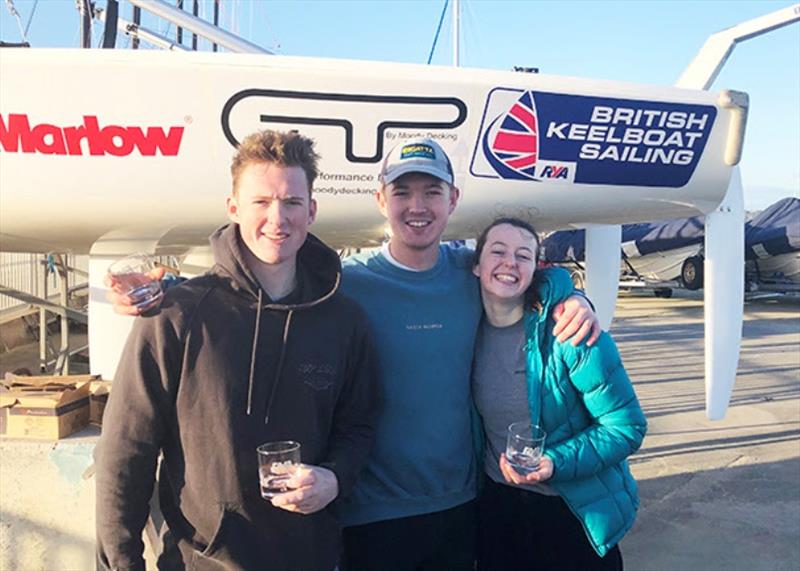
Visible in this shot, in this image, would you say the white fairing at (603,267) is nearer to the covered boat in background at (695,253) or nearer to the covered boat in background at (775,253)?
the covered boat in background at (695,253)

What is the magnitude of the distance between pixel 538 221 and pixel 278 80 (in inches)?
60.0

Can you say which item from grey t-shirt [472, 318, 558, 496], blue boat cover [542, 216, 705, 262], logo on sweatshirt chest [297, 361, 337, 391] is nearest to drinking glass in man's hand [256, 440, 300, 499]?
logo on sweatshirt chest [297, 361, 337, 391]

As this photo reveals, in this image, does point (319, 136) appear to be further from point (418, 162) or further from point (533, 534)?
point (533, 534)

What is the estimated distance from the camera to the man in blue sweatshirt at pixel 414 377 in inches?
71.6

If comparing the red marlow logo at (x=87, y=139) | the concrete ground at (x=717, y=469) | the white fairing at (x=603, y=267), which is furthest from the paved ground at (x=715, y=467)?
the red marlow logo at (x=87, y=139)

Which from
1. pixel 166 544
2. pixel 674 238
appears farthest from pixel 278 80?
pixel 674 238

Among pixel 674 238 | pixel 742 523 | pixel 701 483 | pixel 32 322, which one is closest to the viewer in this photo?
pixel 742 523

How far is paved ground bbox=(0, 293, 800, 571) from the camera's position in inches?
134

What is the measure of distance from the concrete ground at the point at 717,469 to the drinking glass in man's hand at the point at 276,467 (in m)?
2.37

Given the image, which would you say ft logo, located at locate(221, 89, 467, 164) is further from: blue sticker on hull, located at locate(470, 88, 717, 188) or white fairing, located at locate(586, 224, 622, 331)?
white fairing, located at locate(586, 224, 622, 331)

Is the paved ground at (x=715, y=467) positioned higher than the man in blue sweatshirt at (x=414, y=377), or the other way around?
the man in blue sweatshirt at (x=414, y=377)

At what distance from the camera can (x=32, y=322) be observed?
10102 mm

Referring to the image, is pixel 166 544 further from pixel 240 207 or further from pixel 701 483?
pixel 701 483

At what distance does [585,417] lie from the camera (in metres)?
1.85
